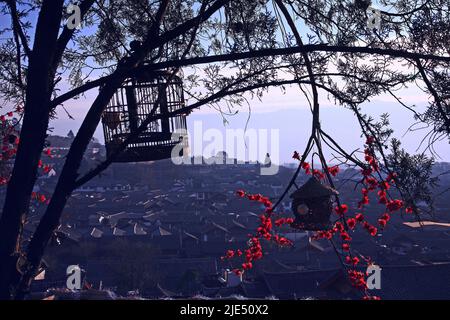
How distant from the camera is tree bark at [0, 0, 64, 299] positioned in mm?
2775

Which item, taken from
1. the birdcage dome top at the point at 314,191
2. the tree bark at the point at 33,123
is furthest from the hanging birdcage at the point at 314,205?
the tree bark at the point at 33,123

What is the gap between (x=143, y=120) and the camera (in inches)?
132

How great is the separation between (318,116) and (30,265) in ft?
6.07

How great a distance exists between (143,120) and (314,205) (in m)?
1.31

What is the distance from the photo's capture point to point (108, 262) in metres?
20.8

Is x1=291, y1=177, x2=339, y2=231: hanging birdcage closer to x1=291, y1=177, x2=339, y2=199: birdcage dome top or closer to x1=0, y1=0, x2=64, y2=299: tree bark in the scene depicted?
x1=291, y1=177, x2=339, y2=199: birdcage dome top

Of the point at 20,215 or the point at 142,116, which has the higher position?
the point at 142,116

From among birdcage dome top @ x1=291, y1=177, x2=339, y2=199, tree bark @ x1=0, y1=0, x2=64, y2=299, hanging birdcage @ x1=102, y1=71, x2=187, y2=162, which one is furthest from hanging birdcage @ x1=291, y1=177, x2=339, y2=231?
tree bark @ x1=0, y1=0, x2=64, y2=299

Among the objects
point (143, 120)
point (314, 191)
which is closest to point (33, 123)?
point (143, 120)

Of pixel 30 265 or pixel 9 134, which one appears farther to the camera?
pixel 9 134

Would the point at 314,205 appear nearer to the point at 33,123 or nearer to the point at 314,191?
the point at 314,191
